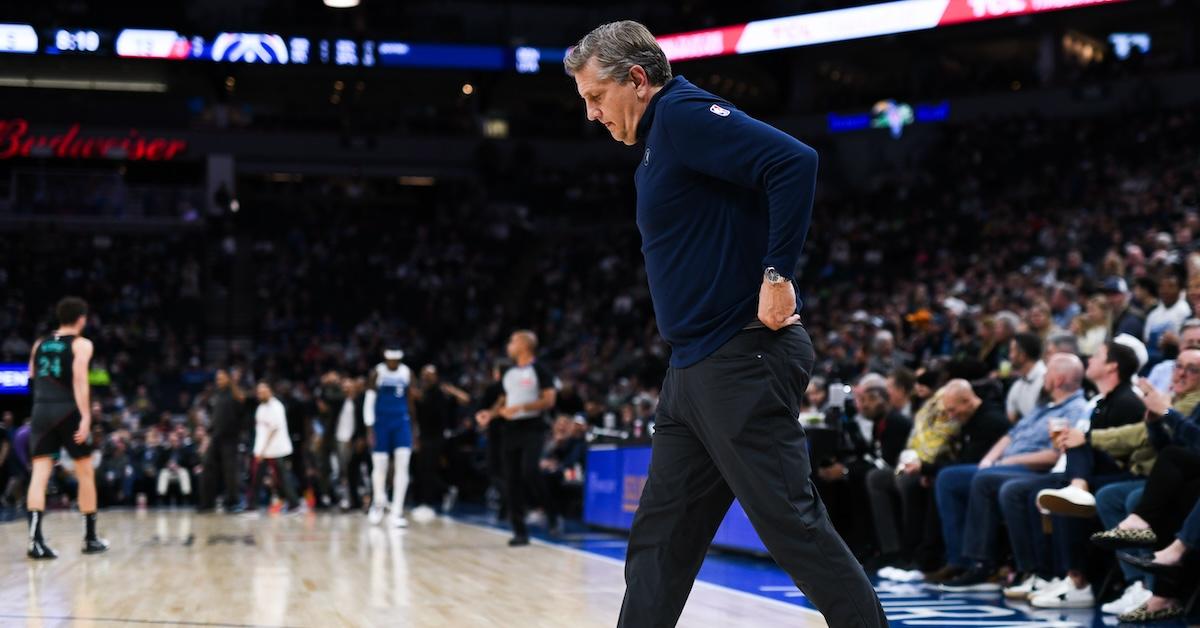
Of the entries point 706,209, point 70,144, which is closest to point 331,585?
point 706,209

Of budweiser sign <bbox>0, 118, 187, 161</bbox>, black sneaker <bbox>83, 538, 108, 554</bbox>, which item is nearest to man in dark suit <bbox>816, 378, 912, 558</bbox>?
black sneaker <bbox>83, 538, 108, 554</bbox>

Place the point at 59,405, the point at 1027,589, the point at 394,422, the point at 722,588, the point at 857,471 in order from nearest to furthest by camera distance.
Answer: the point at 1027,589 < the point at 722,588 < the point at 857,471 < the point at 59,405 < the point at 394,422

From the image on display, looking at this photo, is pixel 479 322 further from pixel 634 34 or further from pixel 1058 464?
pixel 634 34

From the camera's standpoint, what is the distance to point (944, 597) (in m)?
7.87

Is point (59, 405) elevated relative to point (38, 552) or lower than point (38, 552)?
elevated

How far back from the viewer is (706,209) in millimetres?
3439

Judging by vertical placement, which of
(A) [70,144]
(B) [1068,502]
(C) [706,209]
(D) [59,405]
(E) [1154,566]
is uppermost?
(A) [70,144]

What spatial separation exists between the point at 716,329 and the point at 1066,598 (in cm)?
477

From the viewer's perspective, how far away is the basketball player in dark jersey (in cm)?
1008

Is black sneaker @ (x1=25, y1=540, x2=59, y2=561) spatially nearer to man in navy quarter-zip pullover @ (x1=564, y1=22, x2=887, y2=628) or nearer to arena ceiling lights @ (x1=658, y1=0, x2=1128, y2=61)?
man in navy quarter-zip pullover @ (x1=564, y1=22, x2=887, y2=628)

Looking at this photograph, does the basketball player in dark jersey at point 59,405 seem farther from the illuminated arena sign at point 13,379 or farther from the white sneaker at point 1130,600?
the illuminated arena sign at point 13,379

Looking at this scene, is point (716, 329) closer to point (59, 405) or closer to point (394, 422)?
point (59, 405)

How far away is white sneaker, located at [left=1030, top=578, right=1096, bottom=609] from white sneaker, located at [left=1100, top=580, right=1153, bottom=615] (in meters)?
0.26

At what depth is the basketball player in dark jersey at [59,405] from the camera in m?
10.1
